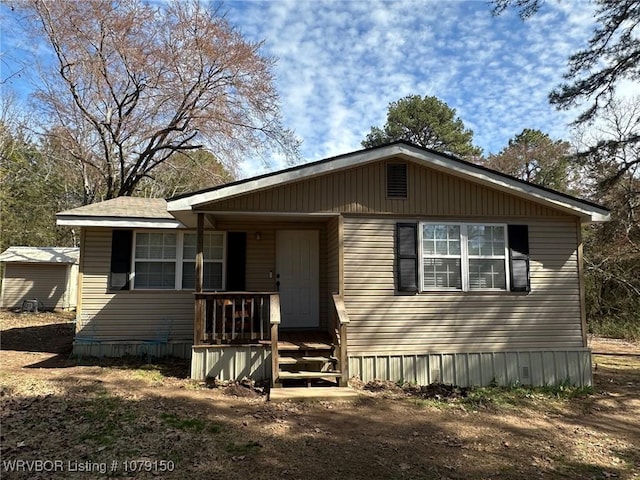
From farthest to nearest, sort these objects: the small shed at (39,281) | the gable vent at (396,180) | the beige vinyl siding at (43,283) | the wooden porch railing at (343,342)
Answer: the beige vinyl siding at (43,283) < the small shed at (39,281) < the gable vent at (396,180) < the wooden porch railing at (343,342)

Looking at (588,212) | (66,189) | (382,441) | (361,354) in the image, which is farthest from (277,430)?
(66,189)

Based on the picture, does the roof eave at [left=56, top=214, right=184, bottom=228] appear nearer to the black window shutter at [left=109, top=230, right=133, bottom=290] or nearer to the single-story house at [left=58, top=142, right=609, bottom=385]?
the single-story house at [left=58, top=142, right=609, bottom=385]

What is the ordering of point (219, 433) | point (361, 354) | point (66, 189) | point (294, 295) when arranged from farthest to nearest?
point (66, 189), point (294, 295), point (361, 354), point (219, 433)

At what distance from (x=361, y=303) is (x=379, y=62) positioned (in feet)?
24.9

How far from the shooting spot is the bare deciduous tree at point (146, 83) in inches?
598

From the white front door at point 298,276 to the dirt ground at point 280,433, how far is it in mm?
2463

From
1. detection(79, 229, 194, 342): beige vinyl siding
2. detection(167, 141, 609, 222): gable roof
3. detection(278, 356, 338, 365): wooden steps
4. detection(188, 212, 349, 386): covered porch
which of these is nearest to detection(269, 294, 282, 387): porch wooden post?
detection(188, 212, 349, 386): covered porch

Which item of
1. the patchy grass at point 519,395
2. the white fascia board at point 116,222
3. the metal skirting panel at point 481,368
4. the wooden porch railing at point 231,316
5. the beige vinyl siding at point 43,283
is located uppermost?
the white fascia board at point 116,222

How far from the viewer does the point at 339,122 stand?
1586 centimetres

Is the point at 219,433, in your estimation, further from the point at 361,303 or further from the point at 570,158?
the point at 570,158

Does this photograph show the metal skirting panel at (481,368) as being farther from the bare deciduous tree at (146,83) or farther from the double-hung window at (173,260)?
the bare deciduous tree at (146,83)

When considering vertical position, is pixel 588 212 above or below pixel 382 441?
above

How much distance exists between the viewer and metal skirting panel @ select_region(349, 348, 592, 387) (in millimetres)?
7250

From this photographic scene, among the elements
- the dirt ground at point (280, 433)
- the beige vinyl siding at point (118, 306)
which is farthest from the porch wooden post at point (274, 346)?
the beige vinyl siding at point (118, 306)
